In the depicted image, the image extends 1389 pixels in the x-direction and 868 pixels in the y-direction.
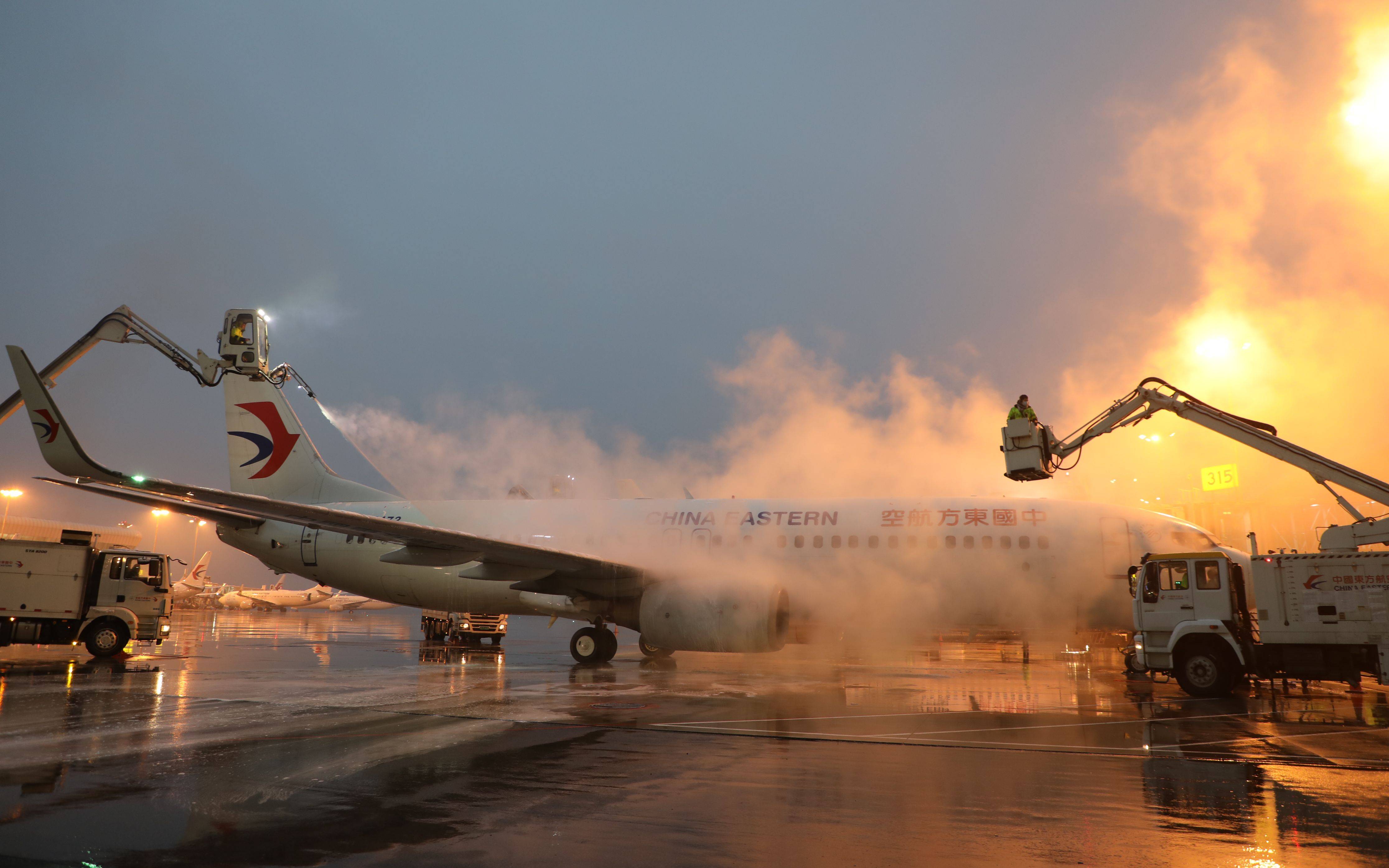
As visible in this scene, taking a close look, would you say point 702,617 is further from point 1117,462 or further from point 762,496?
point 1117,462

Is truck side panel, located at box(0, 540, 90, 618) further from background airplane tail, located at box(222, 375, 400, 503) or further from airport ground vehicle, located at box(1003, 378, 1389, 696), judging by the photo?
airport ground vehicle, located at box(1003, 378, 1389, 696)

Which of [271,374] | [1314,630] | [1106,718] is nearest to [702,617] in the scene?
[1106,718]

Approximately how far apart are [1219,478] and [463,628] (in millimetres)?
37411

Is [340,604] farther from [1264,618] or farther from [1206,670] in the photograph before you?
[1264,618]

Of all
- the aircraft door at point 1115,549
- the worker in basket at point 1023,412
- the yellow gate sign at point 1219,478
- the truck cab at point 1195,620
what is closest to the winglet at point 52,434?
the worker in basket at point 1023,412

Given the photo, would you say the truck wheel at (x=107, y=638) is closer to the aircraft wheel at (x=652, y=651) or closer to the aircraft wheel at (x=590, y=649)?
the aircraft wheel at (x=590, y=649)

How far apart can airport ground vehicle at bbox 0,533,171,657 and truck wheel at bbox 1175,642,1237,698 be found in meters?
23.1

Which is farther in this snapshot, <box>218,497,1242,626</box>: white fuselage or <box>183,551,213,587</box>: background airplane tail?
<box>183,551,213,587</box>: background airplane tail

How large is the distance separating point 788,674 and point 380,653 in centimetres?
1186

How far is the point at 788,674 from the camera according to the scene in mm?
16641

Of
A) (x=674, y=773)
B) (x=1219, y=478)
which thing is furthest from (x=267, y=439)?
(x=1219, y=478)

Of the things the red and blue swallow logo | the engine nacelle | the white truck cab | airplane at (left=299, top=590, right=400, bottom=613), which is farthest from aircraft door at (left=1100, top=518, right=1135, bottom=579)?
airplane at (left=299, top=590, right=400, bottom=613)

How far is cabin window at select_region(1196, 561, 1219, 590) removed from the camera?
13.8 metres

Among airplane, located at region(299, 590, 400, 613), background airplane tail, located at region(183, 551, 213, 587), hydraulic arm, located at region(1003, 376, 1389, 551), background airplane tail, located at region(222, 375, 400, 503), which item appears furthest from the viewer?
airplane, located at region(299, 590, 400, 613)
